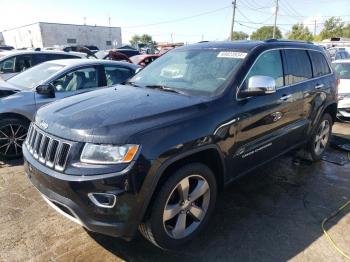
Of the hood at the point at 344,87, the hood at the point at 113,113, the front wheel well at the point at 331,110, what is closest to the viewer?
the hood at the point at 113,113

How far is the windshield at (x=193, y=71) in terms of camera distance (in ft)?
11.1

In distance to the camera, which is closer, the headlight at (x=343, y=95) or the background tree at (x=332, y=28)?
the headlight at (x=343, y=95)

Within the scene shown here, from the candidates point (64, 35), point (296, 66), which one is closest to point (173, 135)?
point (296, 66)

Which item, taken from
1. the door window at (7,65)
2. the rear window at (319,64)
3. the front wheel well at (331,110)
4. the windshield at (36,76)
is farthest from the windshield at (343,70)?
the door window at (7,65)

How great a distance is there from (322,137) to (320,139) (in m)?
0.09

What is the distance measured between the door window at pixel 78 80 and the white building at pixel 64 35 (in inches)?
1613

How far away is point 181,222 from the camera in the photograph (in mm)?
2984

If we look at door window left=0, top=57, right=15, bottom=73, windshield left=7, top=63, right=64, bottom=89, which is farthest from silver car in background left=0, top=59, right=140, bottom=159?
door window left=0, top=57, right=15, bottom=73

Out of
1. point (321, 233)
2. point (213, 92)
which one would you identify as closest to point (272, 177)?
point (321, 233)

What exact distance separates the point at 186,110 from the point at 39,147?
4.35 feet

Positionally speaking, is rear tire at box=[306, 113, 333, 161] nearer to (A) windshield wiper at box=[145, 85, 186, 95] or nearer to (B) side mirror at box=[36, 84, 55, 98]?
(A) windshield wiper at box=[145, 85, 186, 95]

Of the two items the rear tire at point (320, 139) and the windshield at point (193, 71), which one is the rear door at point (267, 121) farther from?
the rear tire at point (320, 139)

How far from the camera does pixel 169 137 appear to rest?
262 cm

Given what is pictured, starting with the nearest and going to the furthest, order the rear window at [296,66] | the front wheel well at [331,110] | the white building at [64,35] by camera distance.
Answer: the rear window at [296,66]
the front wheel well at [331,110]
the white building at [64,35]
